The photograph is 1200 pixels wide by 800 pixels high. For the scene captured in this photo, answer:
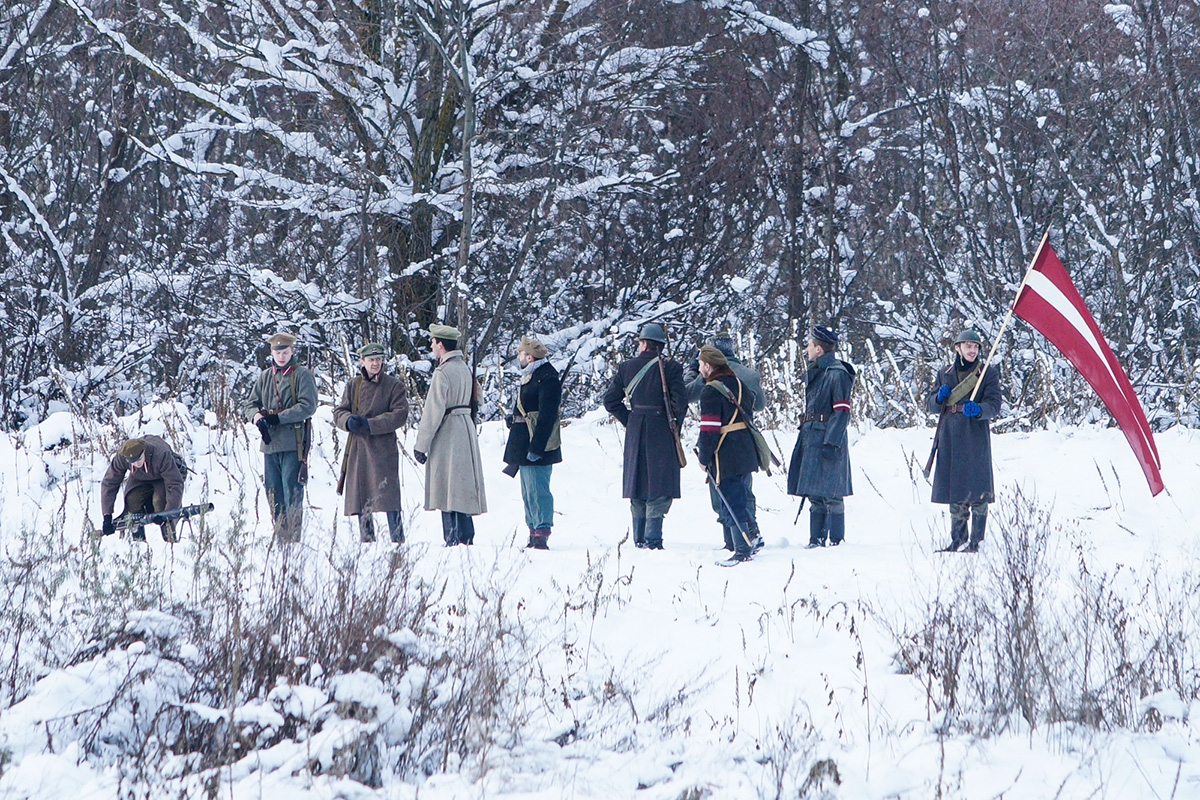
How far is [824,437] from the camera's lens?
24.5ft

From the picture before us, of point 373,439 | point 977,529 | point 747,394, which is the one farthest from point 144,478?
point 977,529

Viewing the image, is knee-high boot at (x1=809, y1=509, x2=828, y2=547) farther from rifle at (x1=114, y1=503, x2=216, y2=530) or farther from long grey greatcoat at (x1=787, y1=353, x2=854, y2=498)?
rifle at (x1=114, y1=503, x2=216, y2=530)

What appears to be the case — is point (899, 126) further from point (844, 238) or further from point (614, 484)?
point (614, 484)

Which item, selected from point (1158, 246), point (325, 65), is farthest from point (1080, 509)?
point (325, 65)

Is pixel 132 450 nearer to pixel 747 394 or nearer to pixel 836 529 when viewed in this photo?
pixel 747 394

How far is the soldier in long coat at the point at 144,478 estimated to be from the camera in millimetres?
7219

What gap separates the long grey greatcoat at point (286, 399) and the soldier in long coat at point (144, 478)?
68 cm

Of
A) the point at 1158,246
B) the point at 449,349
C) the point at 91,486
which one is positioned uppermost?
the point at 1158,246

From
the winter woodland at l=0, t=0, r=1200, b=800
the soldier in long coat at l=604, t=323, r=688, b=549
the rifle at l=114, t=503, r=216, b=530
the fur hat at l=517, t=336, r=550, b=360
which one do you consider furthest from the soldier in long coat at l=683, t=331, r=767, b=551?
the rifle at l=114, t=503, r=216, b=530

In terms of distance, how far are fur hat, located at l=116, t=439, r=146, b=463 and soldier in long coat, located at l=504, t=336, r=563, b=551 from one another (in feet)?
7.89

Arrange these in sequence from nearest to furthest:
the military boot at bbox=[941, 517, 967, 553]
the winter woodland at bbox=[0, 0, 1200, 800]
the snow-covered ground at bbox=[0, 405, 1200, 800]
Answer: the snow-covered ground at bbox=[0, 405, 1200, 800]
the winter woodland at bbox=[0, 0, 1200, 800]
the military boot at bbox=[941, 517, 967, 553]

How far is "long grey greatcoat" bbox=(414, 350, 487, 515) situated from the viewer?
286 inches

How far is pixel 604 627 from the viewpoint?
207 inches

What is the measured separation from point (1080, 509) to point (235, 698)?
7097 millimetres
